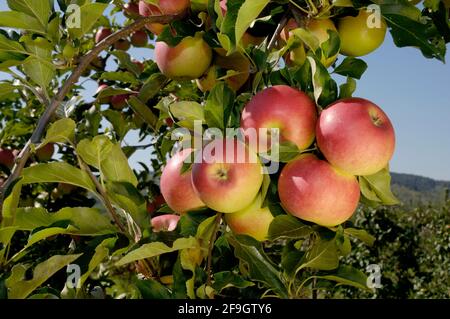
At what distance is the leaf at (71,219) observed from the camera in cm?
78

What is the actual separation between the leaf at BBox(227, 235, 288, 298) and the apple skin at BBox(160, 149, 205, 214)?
0.12m

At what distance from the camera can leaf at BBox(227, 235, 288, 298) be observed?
2.38 feet

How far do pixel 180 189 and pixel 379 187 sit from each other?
32 centimetres

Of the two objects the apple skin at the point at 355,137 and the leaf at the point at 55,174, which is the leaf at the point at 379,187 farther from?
the leaf at the point at 55,174

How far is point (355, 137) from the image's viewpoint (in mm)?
703

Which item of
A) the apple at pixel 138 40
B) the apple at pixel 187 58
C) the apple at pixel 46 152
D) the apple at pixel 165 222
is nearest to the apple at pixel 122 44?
the apple at pixel 138 40

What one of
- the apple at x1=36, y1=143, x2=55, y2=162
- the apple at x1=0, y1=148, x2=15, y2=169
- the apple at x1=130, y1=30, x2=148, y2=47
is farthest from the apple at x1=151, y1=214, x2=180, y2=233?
the apple at x1=130, y1=30, x2=148, y2=47

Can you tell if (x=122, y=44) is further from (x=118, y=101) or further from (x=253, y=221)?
(x=253, y=221)

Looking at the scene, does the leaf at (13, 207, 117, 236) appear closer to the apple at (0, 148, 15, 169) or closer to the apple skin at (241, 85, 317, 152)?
the apple skin at (241, 85, 317, 152)

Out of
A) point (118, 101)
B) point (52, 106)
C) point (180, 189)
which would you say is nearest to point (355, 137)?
point (180, 189)

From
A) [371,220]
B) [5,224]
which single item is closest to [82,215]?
[5,224]
